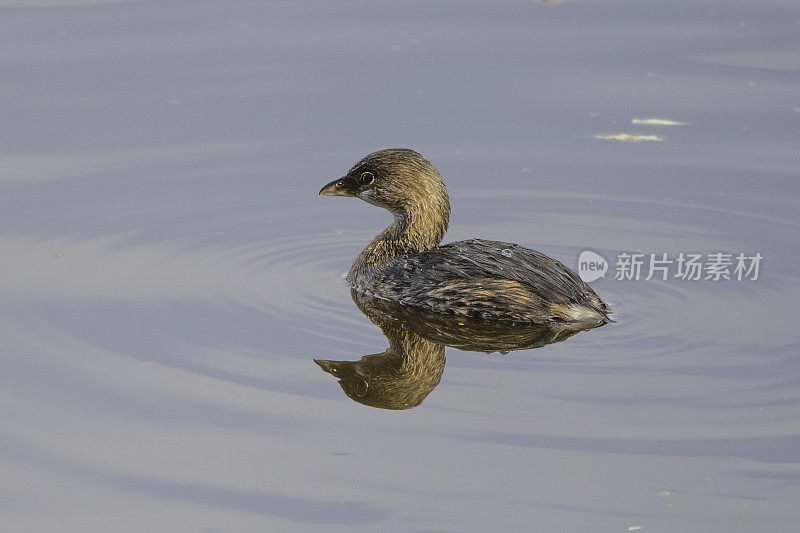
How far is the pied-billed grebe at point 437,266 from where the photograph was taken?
8.26 m

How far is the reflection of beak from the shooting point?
9.30m

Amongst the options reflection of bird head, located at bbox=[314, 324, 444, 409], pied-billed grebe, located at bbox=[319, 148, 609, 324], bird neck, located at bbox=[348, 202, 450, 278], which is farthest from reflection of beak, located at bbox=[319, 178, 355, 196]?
reflection of bird head, located at bbox=[314, 324, 444, 409]

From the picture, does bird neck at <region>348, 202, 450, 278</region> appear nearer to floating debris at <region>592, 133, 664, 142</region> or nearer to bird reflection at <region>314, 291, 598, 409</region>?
bird reflection at <region>314, 291, 598, 409</region>

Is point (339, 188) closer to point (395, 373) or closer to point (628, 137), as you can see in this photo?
point (395, 373)

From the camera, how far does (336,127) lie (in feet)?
36.6

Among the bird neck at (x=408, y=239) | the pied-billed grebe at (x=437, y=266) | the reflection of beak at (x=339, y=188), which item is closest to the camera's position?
the pied-billed grebe at (x=437, y=266)

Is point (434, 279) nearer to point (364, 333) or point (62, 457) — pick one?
point (364, 333)

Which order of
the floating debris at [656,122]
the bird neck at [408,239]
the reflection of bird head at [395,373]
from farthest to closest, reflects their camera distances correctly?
the floating debris at [656,122] → the bird neck at [408,239] → the reflection of bird head at [395,373]

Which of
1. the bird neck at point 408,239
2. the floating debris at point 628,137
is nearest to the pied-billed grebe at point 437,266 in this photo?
the bird neck at point 408,239

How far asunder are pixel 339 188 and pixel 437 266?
107 centimetres

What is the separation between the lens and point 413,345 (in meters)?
7.98

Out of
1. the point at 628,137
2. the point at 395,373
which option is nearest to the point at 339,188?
the point at 395,373

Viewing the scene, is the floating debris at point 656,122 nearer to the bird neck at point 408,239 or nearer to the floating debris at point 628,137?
the floating debris at point 628,137

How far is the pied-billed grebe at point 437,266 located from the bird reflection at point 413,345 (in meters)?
0.09
